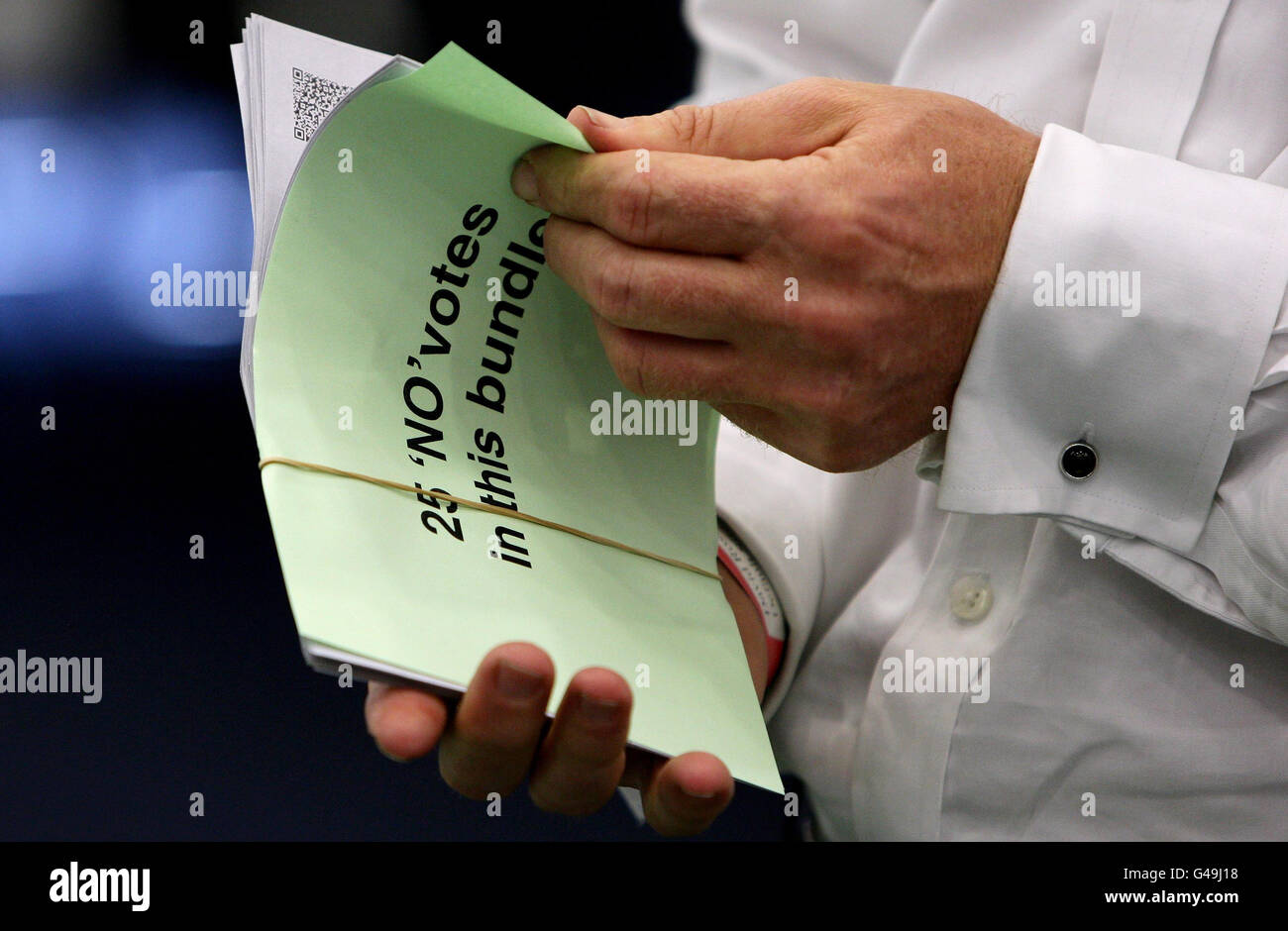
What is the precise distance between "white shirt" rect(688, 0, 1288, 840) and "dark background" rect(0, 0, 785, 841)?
0.65 meters

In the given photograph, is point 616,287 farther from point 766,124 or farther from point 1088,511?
point 1088,511

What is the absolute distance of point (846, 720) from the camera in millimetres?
694

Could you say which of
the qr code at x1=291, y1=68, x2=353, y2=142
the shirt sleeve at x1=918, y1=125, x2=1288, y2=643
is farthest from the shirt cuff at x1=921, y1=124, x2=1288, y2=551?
the qr code at x1=291, y1=68, x2=353, y2=142

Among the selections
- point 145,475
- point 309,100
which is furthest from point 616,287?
point 145,475

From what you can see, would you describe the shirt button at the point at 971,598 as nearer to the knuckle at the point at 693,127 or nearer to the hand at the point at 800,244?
the hand at the point at 800,244

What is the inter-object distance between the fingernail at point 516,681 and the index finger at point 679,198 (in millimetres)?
205

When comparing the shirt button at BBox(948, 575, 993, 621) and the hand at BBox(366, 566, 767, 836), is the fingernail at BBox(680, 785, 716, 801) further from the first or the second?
the shirt button at BBox(948, 575, 993, 621)

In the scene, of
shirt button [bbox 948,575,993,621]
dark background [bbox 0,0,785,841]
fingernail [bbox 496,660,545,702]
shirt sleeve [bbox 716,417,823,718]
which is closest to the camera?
fingernail [bbox 496,660,545,702]

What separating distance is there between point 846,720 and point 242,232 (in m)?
0.97

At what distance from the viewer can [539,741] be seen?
49 centimetres

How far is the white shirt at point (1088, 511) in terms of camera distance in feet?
1.59

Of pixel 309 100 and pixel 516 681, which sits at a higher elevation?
pixel 309 100

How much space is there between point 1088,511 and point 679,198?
10.1 inches

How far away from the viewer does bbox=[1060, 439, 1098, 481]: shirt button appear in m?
0.51
